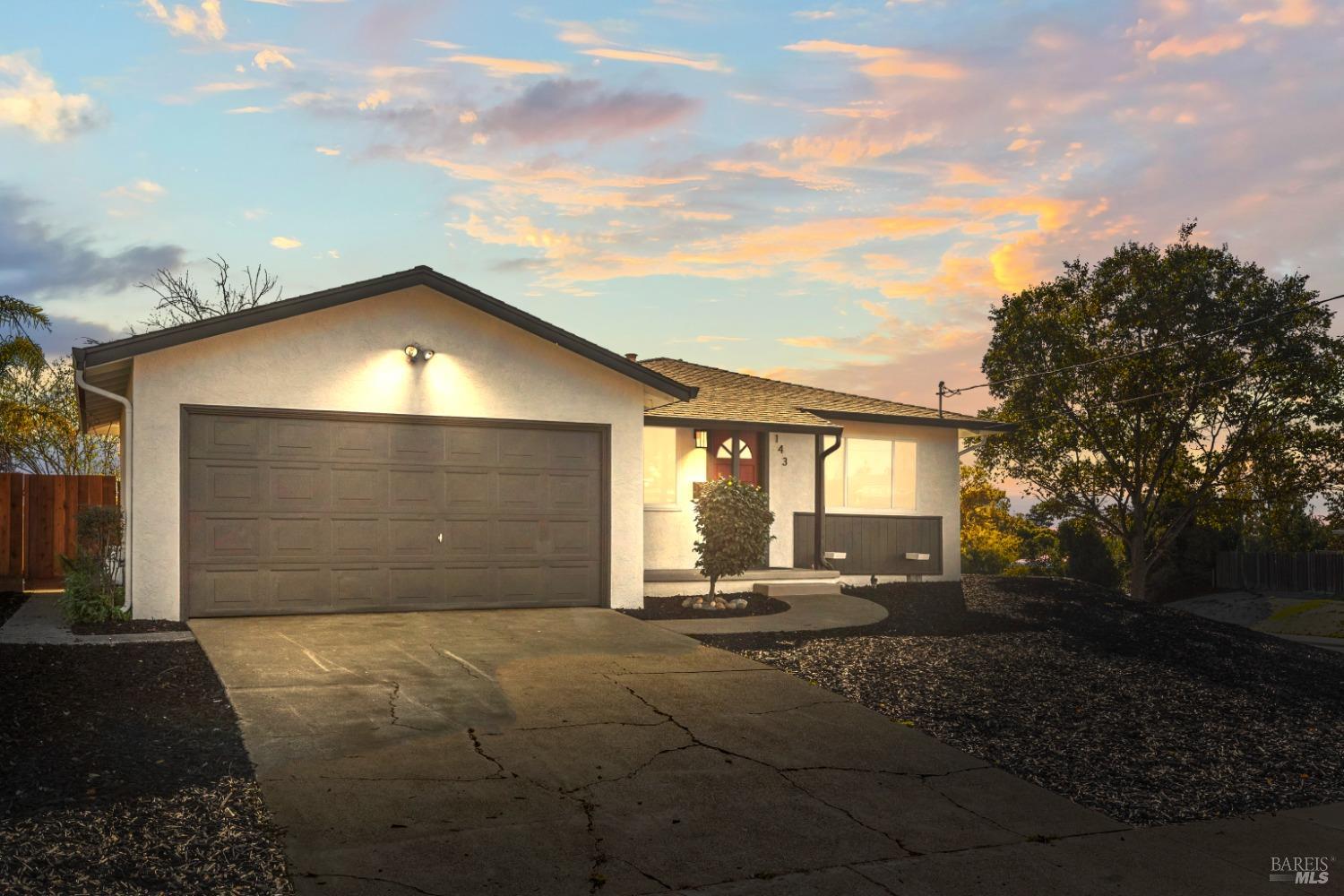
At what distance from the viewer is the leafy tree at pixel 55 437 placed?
103 feet

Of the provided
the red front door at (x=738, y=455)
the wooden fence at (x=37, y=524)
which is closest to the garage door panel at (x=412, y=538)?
the red front door at (x=738, y=455)

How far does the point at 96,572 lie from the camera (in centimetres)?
1244

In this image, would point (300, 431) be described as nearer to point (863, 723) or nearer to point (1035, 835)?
point (863, 723)

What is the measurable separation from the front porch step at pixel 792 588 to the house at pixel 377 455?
11.1 ft

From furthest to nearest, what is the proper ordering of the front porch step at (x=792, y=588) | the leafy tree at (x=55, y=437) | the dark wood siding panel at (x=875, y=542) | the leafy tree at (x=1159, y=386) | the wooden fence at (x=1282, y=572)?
1. the leafy tree at (x=55, y=437)
2. the wooden fence at (x=1282, y=572)
3. the leafy tree at (x=1159, y=386)
4. the dark wood siding panel at (x=875, y=542)
5. the front porch step at (x=792, y=588)

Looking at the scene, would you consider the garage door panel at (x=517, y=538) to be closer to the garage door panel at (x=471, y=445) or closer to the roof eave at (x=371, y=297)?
the garage door panel at (x=471, y=445)

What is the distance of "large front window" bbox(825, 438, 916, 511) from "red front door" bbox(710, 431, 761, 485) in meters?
1.74

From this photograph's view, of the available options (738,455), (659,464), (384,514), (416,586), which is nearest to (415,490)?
(384,514)

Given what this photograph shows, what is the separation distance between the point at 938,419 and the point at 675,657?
11496 millimetres

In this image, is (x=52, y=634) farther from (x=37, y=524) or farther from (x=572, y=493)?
(x=37, y=524)

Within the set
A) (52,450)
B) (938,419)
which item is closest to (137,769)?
(938,419)

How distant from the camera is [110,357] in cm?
1150

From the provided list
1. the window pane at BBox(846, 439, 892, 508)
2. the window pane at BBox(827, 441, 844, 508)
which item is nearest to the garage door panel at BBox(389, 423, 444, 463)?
the window pane at BBox(827, 441, 844, 508)

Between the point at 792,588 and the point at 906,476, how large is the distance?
4814 millimetres
